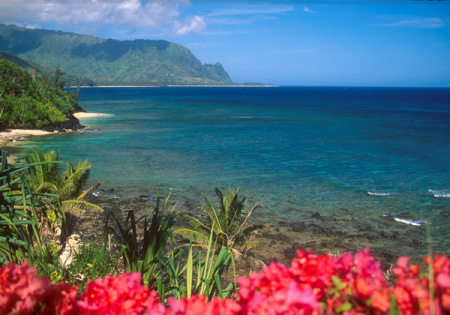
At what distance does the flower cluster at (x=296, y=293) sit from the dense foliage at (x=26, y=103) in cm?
5378

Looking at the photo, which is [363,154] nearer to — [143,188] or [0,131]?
[143,188]

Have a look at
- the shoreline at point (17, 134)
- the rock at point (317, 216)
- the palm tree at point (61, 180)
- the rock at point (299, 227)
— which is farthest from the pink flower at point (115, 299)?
the shoreline at point (17, 134)

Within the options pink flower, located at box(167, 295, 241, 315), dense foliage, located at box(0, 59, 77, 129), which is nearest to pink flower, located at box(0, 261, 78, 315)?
pink flower, located at box(167, 295, 241, 315)

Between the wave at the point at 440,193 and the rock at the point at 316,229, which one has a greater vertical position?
the wave at the point at 440,193

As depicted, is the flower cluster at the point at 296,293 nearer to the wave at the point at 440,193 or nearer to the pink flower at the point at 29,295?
the pink flower at the point at 29,295

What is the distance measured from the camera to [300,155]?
41.2 metres

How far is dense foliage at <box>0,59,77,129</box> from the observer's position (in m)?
51.7

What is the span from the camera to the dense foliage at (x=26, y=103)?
2035 inches

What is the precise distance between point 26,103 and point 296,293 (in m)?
59.2

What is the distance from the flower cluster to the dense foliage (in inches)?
2117

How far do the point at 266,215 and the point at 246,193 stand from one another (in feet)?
13.4

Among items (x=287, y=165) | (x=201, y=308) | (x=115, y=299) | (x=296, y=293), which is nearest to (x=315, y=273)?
(x=296, y=293)

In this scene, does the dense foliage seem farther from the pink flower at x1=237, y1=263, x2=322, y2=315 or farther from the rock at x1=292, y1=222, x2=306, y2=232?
the pink flower at x1=237, y1=263, x2=322, y2=315

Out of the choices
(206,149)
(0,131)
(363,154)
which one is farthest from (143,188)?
(0,131)
